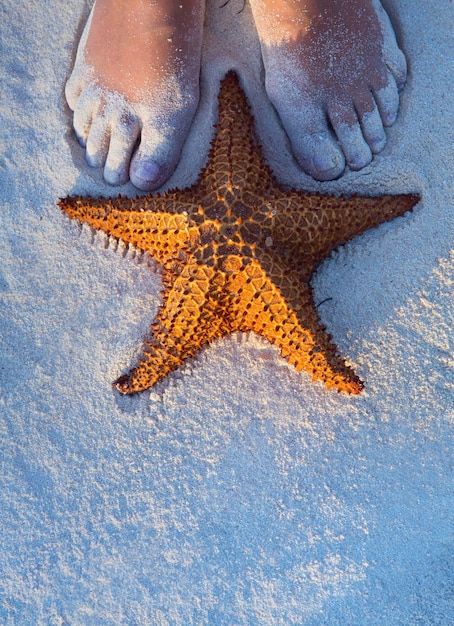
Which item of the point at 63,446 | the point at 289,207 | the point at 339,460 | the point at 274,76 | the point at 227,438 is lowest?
the point at 63,446

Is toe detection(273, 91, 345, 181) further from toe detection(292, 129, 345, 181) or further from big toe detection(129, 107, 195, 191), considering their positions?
big toe detection(129, 107, 195, 191)

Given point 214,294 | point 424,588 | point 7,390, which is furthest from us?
point 7,390

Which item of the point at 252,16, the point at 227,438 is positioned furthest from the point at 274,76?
the point at 227,438

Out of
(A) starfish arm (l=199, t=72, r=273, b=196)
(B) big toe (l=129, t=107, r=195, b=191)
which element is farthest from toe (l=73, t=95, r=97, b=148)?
(A) starfish arm (l=199, t=72, r=273, b=196)

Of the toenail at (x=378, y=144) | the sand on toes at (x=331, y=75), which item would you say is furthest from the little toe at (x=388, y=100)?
the toenail at (x=378, y=144)

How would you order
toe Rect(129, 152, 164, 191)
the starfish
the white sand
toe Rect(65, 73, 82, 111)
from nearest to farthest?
the starfish < the white sand < toe Rect(129, 152, 164, 191) < toe Rect(65, 73, 82, 111)

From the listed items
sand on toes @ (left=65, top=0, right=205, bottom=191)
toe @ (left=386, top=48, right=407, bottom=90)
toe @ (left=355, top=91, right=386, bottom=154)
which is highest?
toe @ (left=386, top=48, right=407, bottom=90)

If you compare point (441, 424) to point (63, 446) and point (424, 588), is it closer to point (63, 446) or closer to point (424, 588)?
point (424, 588)
